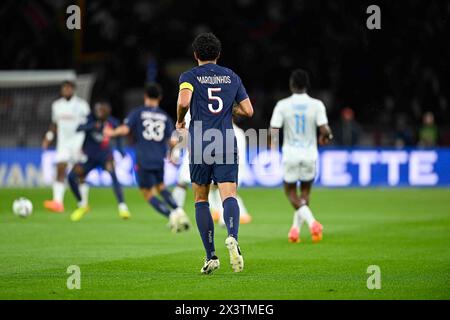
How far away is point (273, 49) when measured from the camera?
125 feet

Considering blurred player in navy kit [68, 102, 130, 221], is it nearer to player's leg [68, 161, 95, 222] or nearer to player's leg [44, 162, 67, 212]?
player's leg [68, 161, 95, 222]

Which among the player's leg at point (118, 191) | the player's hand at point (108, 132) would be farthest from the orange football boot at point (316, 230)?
the player's leg at point (118, 191)

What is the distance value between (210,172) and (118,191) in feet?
27.8

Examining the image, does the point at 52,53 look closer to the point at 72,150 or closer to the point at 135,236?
the point at 72,150

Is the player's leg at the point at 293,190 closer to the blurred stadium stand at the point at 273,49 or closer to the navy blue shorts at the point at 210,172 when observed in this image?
the navy blue shorts at the point at 210,172

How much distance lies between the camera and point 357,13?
1395 inches

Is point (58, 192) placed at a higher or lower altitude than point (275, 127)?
lower

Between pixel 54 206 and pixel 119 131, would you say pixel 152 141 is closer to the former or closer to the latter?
pixel 119 131

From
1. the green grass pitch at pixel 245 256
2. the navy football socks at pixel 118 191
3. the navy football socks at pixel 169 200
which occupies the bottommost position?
the green grass pitch at pixel 245 256

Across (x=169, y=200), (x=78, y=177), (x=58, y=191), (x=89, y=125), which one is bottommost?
(x=169, y=200)

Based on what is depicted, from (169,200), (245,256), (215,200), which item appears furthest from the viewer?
(215,200)

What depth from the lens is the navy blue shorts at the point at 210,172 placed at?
10945 mm

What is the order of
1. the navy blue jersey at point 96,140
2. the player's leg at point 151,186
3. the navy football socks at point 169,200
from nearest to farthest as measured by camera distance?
the navy football socks at point 169,200, the player's leg at point 151,186, the navy blue jersey at point 96,140

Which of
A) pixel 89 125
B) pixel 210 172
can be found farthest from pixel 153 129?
pixel 210 172
